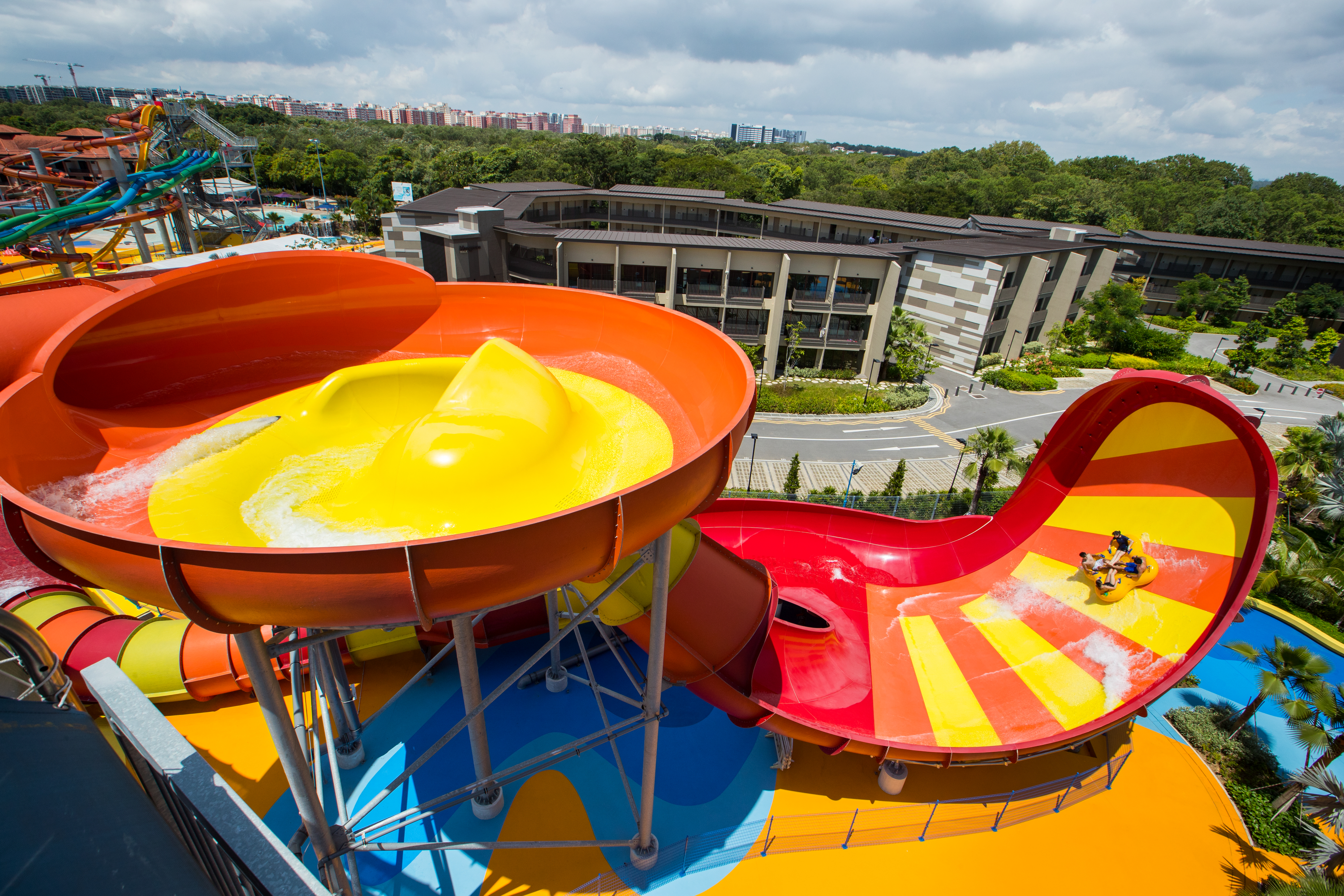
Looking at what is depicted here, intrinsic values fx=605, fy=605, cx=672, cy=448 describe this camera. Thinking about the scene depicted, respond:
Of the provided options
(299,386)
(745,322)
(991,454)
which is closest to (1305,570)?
(991,454)

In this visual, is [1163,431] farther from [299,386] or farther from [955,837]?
[299,386]

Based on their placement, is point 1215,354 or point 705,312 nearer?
point 705,312

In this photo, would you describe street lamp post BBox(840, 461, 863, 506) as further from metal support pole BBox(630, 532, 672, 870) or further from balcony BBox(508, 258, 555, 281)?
balcony BBox(508, 258, 555, 281)

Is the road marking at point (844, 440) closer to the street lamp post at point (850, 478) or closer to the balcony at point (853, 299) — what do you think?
the street lamp post at point (850, 478)

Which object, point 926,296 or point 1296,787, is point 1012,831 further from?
point 926,296

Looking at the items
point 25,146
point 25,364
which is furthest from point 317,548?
point 25,146

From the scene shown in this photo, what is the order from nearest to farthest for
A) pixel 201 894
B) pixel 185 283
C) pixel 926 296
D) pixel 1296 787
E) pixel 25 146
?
pixel 201 894
pixel 185 283
pixel 1296 787
pixel 926 296
pixel 25 146

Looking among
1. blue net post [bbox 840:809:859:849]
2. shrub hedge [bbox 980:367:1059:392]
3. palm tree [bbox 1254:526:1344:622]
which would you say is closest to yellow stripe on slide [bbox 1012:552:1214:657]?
blue net post [bbox 840:809:859:849]
